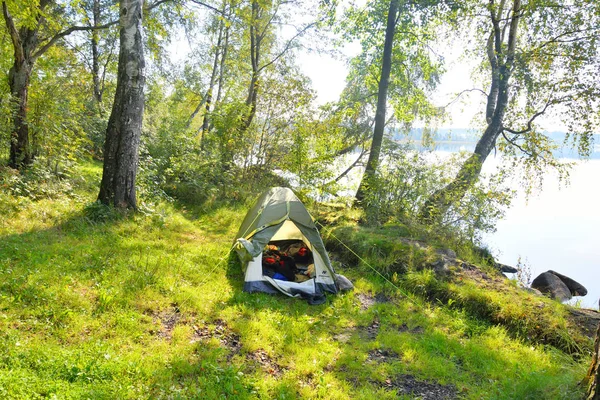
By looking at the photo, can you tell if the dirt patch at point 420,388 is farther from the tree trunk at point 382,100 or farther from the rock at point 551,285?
the rock at point 551,285

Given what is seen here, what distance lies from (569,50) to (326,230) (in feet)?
27.5

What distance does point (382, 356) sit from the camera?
4531 millimetres

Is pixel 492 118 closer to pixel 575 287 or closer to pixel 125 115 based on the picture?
pixel 575 287

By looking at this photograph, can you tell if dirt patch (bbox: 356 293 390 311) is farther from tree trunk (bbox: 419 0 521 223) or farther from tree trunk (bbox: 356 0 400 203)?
tree trunk (bbox: 356 0 400 203)

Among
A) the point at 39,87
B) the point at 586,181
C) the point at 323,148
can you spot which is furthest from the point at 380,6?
the point at 586,181

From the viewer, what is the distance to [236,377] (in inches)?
138

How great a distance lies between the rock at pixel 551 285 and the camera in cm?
870

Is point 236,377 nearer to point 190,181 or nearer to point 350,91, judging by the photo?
point 190,181

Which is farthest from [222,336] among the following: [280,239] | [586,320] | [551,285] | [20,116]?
[551,285]

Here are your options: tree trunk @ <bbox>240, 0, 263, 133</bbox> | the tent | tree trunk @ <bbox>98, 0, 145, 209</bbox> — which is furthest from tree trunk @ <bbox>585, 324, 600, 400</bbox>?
tree trunk @ <bbox>240, 0, 263, 133</bbox>

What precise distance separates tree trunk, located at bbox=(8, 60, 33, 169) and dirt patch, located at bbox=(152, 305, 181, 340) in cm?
575

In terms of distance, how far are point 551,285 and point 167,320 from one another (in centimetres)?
944

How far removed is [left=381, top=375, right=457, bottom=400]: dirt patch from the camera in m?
3.83

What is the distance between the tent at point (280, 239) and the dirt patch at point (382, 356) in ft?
4.98
